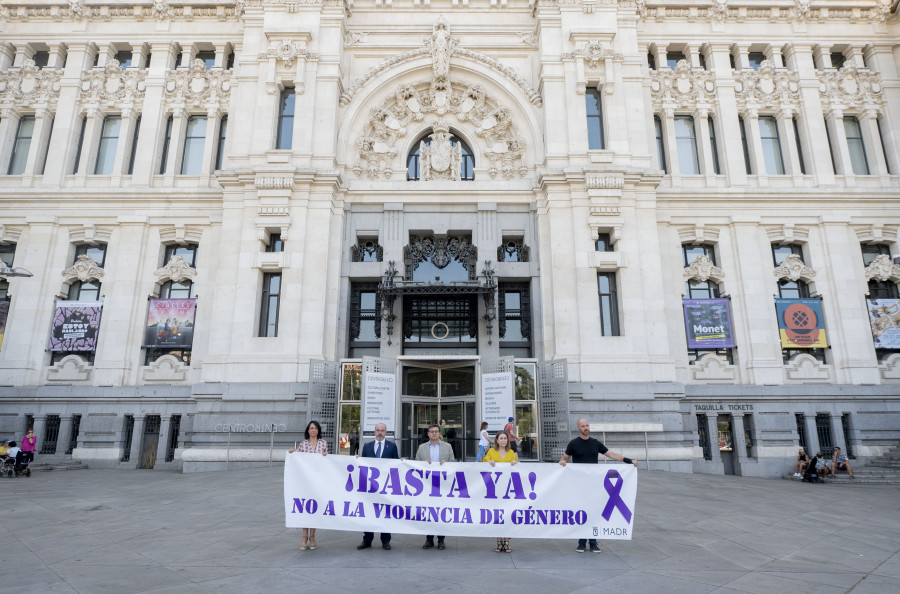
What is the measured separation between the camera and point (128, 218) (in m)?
26.8

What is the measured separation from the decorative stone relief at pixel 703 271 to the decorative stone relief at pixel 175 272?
24917 mm

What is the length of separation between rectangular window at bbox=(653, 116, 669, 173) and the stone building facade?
12cm

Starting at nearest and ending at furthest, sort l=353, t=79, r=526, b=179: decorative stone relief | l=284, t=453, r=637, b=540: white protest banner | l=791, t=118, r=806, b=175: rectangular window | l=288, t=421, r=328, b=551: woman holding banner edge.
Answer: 1. l=284, t=453, r=637, b=540: white protest banner
2. l=288, t=421, r=328, b=551: woman holding banner edge
3. l=353, t=79, r=526, b=179: decorative stone relief
4. l=791, t=118, r=806, b=175: rectangular window

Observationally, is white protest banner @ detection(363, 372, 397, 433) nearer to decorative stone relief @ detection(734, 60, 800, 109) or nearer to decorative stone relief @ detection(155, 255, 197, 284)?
decorative stone relief @ detection(155, 255, 197, 284)

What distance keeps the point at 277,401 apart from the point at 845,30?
35701 millimetres

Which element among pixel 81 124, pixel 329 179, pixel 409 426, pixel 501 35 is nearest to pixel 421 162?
pixel 329 179

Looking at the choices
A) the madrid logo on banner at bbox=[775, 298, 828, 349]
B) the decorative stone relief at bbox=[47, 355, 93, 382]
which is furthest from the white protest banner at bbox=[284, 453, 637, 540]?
the decorative stone relief at bbox=[47, 355, 93, 382]

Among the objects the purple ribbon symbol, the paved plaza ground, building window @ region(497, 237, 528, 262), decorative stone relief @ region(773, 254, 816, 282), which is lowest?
the paved plaza ground

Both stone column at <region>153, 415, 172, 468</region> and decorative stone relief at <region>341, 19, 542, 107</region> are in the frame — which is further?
decorative stone relief at <region>341, 19, 542, 107</region>

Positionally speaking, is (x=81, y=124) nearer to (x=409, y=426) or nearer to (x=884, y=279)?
(x=409, y=426)

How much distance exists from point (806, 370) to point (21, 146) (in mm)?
42306

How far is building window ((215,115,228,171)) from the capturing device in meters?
28.2

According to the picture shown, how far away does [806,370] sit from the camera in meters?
25.0

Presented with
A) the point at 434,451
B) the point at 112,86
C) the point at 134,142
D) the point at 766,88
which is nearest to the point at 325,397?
the point at 434,451
